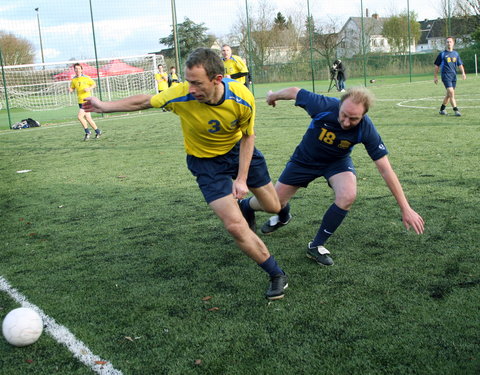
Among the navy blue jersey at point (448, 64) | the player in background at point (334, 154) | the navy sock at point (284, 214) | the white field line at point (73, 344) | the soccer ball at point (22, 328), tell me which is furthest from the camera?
the navy blue jersey at point (448, 64)

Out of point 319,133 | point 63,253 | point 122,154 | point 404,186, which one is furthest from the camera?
point 122,154

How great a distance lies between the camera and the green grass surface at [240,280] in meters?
2.99

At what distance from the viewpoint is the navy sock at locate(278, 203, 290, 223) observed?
5086mm

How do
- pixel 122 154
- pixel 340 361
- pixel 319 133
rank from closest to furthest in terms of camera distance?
1. pixel 340 361
2. pixel 319 133
3. pixel 122 154

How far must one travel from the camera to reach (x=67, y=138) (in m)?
15.5

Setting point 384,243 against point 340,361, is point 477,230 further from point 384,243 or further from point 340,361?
point 340,361

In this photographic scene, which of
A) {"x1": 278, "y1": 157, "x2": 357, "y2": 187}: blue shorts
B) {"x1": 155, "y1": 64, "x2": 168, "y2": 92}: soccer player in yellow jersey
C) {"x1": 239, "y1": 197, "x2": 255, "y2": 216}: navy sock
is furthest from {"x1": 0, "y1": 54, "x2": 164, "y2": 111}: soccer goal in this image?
{"x1": 278, "y1": 157, "x2": 357, "y2": 187}: blue shorts

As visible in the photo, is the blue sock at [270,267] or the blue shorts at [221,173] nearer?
the blue sock at [270,267]

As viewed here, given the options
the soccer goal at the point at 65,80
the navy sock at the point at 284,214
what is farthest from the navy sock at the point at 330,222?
the soccer goal at the point at 65,80

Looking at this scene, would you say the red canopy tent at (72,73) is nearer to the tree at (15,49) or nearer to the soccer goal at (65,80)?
the soccer goal at (65,80)

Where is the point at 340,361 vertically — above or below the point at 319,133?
below

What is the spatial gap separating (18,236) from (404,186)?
478cm

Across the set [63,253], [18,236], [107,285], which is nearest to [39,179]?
[18,236]

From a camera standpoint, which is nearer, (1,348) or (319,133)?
(1,348)
